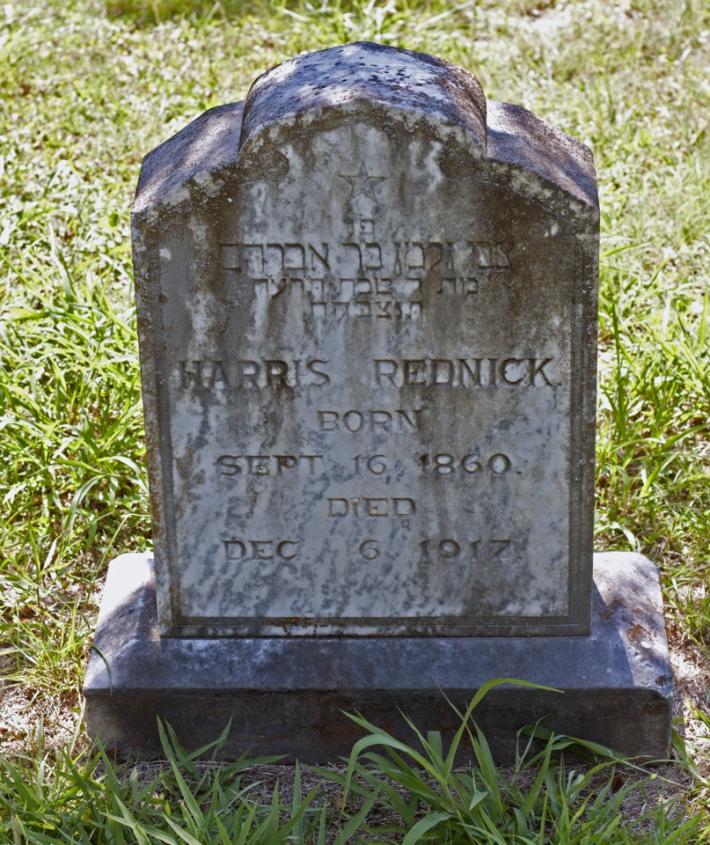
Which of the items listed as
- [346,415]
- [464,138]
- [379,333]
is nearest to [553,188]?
[464,138]

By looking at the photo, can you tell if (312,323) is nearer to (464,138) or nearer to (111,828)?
(464,138)

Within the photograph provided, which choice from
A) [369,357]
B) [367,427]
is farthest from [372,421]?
[369,357]

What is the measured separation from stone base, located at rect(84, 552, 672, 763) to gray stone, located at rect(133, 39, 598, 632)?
4 cm

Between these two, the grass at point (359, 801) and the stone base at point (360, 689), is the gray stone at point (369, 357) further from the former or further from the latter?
the grass at point (359, 801)

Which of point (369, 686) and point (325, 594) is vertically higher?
point (325, 594)

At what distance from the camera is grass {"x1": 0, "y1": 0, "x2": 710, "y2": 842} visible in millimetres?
3479

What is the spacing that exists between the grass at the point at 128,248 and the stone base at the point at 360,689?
160 millimetres

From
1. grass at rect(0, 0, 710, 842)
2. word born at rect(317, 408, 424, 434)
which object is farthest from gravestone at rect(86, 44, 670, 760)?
grass at rect(0, 0, 710, 842)

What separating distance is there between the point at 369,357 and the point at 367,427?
16 cm

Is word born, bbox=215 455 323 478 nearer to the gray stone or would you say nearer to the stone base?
the gray stone

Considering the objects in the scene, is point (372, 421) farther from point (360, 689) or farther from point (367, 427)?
point (360, 689)

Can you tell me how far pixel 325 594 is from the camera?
2912 millimetres

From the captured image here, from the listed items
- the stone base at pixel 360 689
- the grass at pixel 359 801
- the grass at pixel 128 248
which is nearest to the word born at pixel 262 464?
the stone base at pixel 360 689

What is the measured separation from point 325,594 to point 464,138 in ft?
3.47
